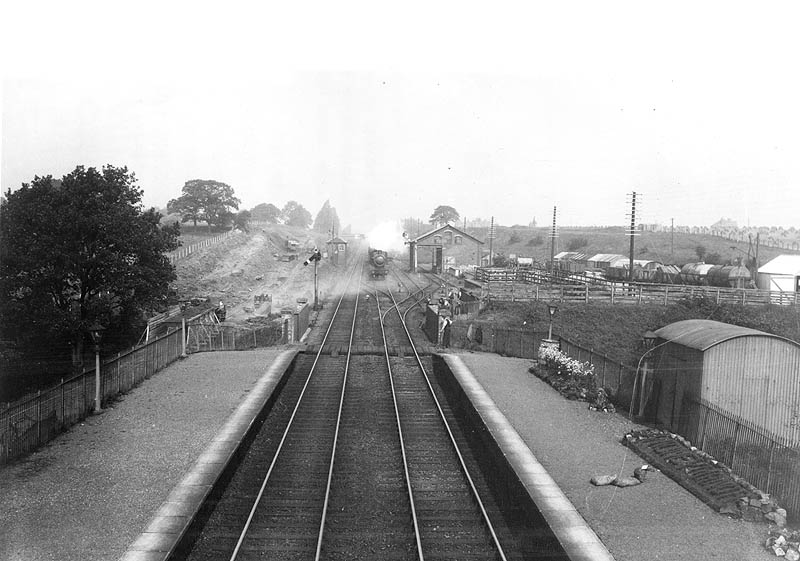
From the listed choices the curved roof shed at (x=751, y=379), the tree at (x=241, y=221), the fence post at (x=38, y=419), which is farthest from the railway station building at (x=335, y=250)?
the curved roof shed at (x=751, y=379)

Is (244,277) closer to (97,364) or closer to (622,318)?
(622,318)

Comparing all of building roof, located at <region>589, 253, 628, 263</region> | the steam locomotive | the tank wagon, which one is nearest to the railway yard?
the tank wagon

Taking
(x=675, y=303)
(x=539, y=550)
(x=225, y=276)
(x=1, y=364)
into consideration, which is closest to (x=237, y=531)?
(x=539, y=550)

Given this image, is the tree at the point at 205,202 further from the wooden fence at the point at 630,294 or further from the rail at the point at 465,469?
the rail at the point at 465,469

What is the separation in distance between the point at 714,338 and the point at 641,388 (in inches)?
105

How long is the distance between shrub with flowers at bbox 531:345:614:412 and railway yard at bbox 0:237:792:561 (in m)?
0.46

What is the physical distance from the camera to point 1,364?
20.8 m

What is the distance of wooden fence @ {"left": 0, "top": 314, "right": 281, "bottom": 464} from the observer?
1199 cm

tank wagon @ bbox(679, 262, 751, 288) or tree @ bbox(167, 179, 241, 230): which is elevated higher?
tree @ bbox(167, 179, 241, 230)

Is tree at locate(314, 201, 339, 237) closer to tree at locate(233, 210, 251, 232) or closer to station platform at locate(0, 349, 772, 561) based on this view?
tree at locate(233, 210, 251, 232)

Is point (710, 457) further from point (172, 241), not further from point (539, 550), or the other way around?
point (172, 241)

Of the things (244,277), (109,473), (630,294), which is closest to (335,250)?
(244,277)

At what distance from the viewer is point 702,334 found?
49.6 feet

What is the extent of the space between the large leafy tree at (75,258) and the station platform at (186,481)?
19.9 feet
